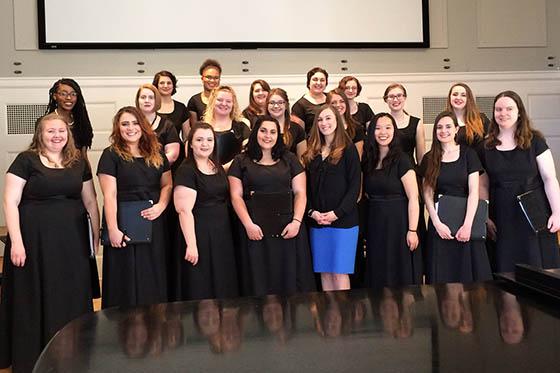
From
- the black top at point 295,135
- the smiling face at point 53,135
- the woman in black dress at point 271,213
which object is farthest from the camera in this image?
the black top at point 295,135

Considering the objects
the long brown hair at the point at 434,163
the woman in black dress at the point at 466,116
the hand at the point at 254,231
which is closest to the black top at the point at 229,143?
the hand at the point at 254,231

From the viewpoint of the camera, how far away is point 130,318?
5.08ft

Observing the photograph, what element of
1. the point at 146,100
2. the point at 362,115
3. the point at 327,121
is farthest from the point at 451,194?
the point at 146,100

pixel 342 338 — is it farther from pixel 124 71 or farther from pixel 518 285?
pixel 124 71

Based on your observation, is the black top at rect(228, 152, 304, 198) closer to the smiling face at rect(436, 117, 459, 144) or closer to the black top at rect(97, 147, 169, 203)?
the black top at rect(97, 147, 169, 203)

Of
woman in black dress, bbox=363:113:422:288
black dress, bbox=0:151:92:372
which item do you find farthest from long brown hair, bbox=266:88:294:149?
black dress, bbox=0:151:92:372

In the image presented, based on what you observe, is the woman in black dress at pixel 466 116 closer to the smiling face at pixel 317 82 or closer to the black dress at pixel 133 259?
the smiling face at pixel 317 82

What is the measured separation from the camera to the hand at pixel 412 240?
4062 millimetres

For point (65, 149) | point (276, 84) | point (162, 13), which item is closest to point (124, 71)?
point (162, 13)

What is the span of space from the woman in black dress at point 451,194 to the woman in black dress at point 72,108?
85.5 inches

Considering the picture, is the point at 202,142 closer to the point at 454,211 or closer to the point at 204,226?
the point at 204,226

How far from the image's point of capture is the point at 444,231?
400 cm

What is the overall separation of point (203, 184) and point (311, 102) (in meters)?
1.54

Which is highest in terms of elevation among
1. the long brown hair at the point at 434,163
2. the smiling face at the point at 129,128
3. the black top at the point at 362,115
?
the black top at the point at 362,115
